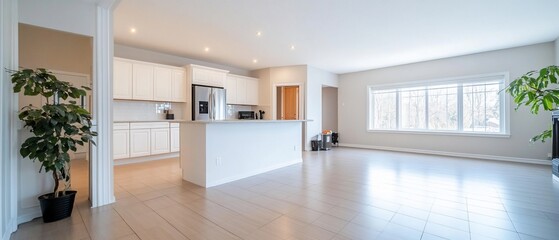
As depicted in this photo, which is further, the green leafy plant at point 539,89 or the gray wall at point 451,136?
the gray wall at point 451,136

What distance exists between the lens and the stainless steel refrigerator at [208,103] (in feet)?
19.5

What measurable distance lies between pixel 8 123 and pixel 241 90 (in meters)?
5.52

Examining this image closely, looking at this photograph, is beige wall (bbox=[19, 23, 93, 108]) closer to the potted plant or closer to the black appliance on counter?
the potted plant

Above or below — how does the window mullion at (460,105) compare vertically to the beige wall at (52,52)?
below

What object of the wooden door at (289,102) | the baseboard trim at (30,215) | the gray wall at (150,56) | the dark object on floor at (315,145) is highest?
the gray wall at (150,56)

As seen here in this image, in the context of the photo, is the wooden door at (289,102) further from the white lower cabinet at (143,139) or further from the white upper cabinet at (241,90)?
the white lower cabinet at (143,139)

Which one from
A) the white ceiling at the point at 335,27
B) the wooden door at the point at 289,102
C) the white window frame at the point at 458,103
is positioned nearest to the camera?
the white ceiling at the point at 335,27

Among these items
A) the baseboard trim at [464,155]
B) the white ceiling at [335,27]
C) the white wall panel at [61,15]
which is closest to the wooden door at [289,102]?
the baseboard trim at [464,155]

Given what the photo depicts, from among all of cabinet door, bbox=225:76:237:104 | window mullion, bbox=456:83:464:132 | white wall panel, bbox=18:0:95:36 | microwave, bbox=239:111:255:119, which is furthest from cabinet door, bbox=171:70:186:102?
window mullion, bbox=456:83:464:132

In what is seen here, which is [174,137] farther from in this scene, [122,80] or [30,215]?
[30,215]

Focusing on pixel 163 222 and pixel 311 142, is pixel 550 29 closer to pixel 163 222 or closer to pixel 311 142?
pixel 311 142

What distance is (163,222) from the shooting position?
2275 mm

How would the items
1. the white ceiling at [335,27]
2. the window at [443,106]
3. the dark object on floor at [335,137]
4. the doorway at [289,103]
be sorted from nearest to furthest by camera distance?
the white ceiling at [335,27]
the window at [443,106]
the dark object on floor at [335,137]
the doorway at [289,103]

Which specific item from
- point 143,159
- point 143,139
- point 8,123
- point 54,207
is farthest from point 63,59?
point 54,207
